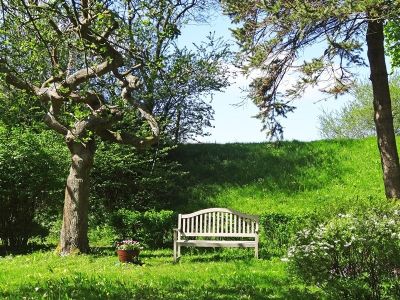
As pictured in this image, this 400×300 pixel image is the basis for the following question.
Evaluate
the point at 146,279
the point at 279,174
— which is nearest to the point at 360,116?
the point at 279,174

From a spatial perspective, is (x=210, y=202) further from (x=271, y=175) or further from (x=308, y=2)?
(x=308, y=2)

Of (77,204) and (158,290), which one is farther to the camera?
(77,204)

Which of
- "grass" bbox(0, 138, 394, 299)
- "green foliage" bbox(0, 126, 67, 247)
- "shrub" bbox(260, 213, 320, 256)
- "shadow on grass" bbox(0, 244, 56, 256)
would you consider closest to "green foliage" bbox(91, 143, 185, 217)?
"grass" bbox(0, 138, 394, 299)

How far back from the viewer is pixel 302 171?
21484 millimetres

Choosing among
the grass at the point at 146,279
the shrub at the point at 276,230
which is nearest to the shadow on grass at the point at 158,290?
the grass at the point at 146,279

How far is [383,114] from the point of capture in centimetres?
1234

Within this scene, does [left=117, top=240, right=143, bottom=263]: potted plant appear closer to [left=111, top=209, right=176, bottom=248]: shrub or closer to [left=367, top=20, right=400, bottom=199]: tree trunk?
[left=111, top=209, right=176, bottom=248]: shrub

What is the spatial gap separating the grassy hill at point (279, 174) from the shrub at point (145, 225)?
186 inches

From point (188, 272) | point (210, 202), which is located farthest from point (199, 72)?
point (188, 272)

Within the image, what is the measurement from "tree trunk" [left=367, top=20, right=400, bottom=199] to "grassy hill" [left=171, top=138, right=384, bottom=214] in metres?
5.73

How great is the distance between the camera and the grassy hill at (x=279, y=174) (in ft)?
63.7

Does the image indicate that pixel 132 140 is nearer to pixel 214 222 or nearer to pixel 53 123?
pixel 53 123

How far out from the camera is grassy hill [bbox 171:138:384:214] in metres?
19.4

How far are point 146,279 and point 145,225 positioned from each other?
5889mm
